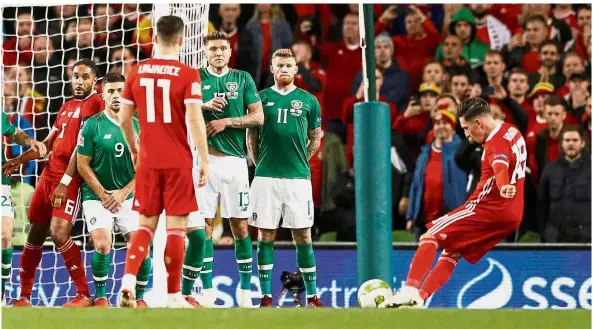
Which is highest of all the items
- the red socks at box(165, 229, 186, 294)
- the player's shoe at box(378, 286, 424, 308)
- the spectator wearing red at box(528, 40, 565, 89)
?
the spectator wearing red at box(528, 40, 565, 89)

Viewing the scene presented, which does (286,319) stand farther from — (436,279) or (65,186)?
(65,186)

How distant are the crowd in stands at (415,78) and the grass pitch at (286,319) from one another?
13.5ft

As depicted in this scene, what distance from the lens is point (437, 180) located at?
1117 cm

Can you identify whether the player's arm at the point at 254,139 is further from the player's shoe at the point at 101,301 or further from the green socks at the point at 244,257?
the player's shoe at the point at 101,301

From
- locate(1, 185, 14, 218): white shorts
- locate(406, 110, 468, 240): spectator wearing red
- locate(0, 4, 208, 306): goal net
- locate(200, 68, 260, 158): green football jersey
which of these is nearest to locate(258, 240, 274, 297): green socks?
locate(200, 68, 260, 158): green football jersey

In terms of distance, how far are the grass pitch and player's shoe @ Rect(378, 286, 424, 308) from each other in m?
0.85

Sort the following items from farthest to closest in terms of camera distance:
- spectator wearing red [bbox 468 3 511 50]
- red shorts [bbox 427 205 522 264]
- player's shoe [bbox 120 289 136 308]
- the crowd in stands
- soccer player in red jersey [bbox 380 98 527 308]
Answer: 1. spectator wearing red [bbox 468 3 511 50]
2. the crowd in stands
3. red shorts [bbox 427 205 522 264]
4. soccer player in red jersey [bbox 380 98 527 308]
5. player's shoe [bbox 120 289 136 308]

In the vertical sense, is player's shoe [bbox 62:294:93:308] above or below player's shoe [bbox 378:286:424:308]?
below

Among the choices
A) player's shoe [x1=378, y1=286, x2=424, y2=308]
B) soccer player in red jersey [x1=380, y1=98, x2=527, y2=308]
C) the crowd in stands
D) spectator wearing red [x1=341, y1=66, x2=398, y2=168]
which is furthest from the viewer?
spectator wearing red [x1=341, y1=66, x2=398, y2=168]

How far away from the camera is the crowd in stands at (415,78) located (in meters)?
11.2

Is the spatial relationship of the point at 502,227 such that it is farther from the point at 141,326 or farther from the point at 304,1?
the point at 304,1

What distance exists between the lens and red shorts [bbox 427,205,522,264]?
8.09 meters

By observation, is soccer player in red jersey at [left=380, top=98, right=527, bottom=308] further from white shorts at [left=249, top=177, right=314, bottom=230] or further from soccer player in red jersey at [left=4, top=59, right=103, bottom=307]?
soccer player in red jersey at [left=4, top=59, right=103, bottom=307]

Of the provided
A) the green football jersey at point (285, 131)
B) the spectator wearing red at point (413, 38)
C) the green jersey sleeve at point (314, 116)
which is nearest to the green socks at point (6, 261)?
the green football jersey at point (285, 131)
